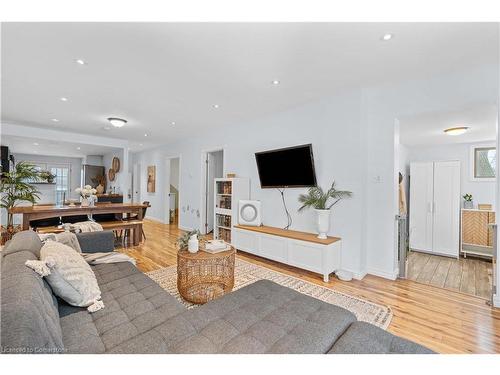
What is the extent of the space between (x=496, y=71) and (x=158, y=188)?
7640 millimetres

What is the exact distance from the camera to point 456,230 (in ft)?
13.6

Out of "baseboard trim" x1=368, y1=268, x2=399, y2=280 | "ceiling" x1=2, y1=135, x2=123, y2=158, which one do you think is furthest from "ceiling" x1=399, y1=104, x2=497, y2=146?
"ceiling" x1=2, y1=135, x2=123, y2=158

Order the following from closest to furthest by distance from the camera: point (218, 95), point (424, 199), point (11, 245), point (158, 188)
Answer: point (11, 245), point (218, 95), point (424, 199), point (158, 188)

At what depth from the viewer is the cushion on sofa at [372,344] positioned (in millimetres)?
1066

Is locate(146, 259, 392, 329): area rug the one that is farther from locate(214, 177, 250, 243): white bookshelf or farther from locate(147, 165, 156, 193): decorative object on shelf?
locate(147, 165, 156, 193): decorative object on shelf

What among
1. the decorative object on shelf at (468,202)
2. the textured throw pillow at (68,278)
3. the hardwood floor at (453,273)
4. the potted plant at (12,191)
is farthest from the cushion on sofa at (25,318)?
the decorative object on shelf at (468,202)

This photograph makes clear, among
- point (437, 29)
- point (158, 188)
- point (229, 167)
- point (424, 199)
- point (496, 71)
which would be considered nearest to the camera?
point (437, 29)

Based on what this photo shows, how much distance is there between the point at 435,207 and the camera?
4.43 metres

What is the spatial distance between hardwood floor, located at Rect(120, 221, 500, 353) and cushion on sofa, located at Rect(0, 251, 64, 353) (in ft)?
7.43

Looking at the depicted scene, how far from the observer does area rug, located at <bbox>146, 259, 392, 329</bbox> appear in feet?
7.01

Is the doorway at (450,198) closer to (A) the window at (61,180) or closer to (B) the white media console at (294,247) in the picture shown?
(B) the white media console at (294,247)

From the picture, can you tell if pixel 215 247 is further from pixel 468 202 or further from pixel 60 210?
pixel 468 202
